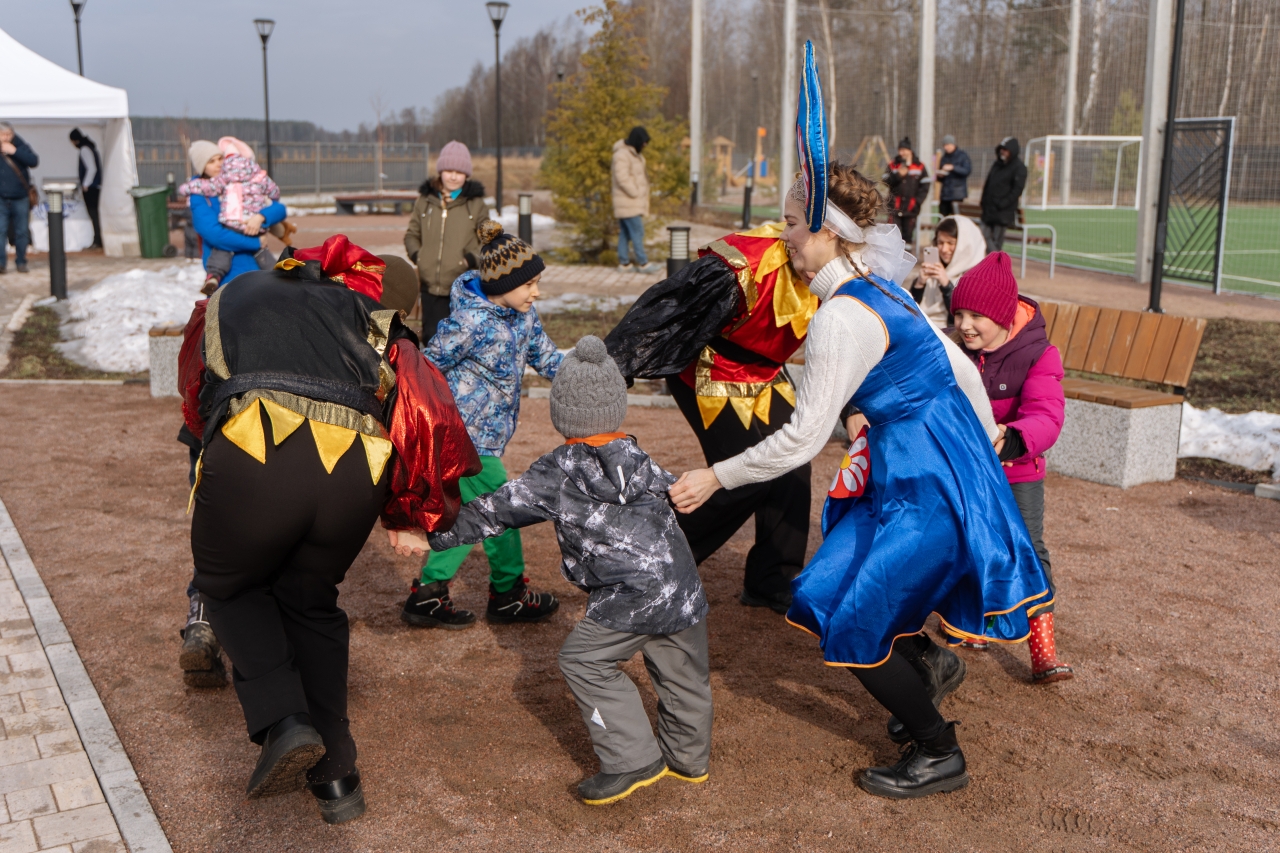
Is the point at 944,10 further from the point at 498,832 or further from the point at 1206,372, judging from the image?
the point at 498,832

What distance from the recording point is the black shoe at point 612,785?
3.31 m

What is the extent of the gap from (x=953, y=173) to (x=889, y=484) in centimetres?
1559

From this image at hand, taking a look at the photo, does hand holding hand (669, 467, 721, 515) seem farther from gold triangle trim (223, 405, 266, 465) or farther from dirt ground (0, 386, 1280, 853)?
gold triangle trim (223, 405, 266, 465)

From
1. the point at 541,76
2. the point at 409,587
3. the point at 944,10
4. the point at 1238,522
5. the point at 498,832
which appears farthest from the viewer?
the point at 541,76

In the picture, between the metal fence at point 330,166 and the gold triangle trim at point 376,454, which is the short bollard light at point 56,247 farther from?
the metal fence at point 330,166

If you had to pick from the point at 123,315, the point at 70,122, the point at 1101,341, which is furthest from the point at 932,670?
the point at 70,122

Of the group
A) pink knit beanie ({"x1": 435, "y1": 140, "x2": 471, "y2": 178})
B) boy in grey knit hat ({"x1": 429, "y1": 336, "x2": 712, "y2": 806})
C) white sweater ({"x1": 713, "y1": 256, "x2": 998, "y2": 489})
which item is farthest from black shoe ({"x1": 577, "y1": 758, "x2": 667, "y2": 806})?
pink knit beanie ({"x1": 435, "y1": 140, "x2": 471, "y2": 178})

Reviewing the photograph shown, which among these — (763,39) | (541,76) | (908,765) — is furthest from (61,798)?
(541,76)

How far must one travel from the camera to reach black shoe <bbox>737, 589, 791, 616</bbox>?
491 cm

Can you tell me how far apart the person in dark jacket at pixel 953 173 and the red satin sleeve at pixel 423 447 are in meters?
15.5

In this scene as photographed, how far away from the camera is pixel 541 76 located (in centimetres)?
7662

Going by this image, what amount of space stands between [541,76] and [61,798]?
3049 inches

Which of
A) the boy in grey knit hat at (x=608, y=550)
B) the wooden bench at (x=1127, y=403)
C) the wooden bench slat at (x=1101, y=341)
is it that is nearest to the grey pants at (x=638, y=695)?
the boy in grey knit hat at (x=608, y=550)

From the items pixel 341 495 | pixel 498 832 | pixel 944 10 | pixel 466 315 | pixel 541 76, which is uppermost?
pixel 541 76
